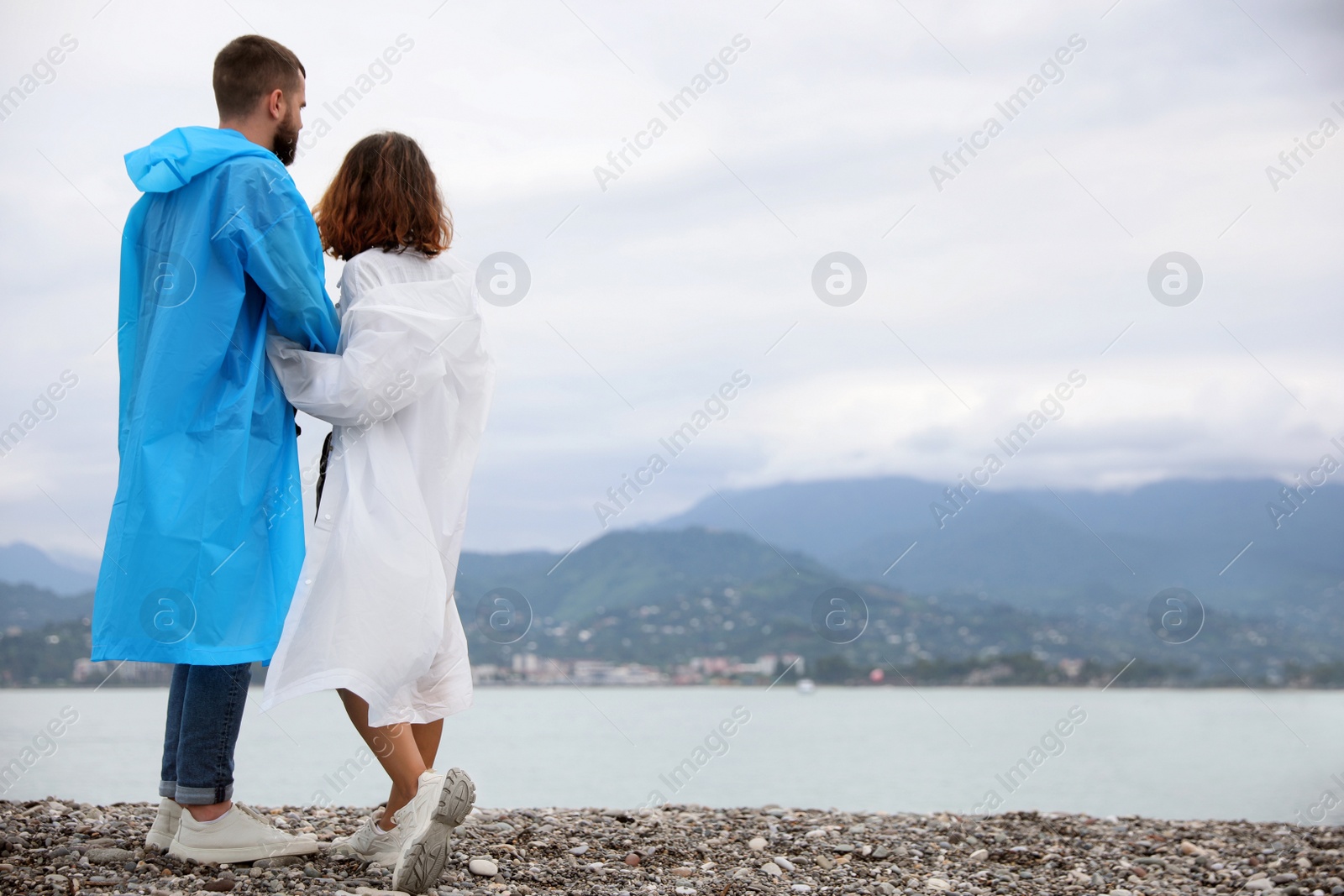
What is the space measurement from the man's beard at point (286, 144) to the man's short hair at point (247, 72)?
0.36 feet

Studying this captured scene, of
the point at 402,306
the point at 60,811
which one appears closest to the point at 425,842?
the point at 402,306

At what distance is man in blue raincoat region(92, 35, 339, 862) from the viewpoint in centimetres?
302

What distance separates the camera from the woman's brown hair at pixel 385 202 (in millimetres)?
3309

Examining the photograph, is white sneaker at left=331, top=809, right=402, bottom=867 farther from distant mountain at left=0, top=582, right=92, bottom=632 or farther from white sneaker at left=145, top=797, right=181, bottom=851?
distant mountain at left=0, top=582, right=92, bottom=632

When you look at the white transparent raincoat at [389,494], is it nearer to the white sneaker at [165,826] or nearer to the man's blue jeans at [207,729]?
the man's blue jeans at [207,729]

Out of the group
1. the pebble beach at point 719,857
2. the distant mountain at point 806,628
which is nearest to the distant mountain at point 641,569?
the distant mountain at point 806,628

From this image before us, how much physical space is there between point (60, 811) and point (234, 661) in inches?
75.0

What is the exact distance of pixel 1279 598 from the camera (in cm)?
9438

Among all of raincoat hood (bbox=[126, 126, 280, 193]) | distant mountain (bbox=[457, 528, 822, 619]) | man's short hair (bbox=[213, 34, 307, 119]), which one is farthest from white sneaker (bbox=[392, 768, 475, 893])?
distant mountain (bbox=[457, 528, 822, 619])

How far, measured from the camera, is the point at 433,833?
2959 millimetres

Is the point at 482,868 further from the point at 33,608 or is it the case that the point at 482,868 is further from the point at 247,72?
the point at 33,608

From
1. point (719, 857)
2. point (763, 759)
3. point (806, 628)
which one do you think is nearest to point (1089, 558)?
point (806, 628)

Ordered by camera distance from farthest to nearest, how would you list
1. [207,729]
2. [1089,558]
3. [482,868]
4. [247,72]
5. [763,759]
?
[1089,558] < [763,759] < [482,868] < [247,72] < [207,729]

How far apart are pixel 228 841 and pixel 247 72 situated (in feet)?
7.70
